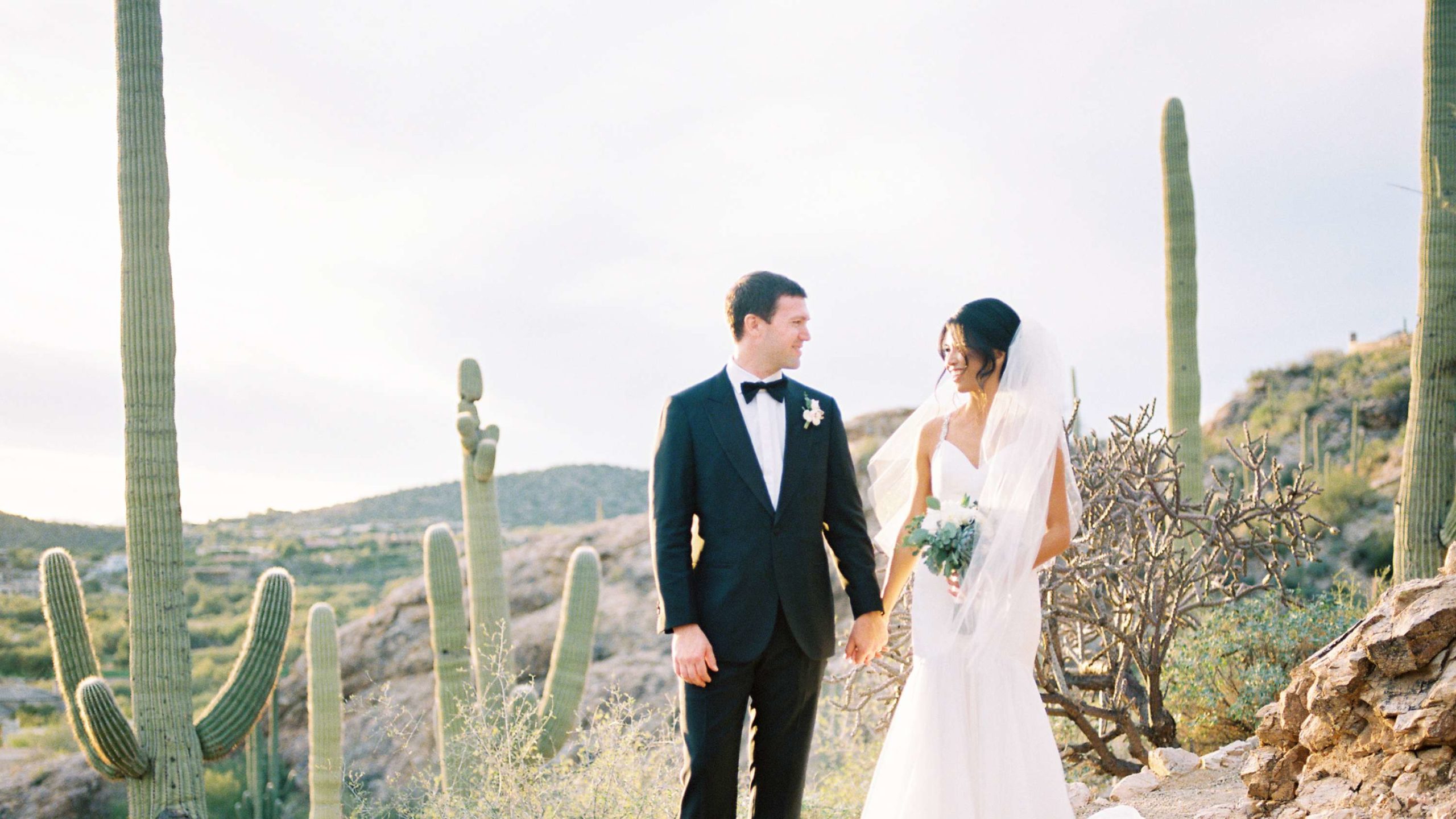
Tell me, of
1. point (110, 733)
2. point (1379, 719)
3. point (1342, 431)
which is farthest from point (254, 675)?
point (1342, 431)

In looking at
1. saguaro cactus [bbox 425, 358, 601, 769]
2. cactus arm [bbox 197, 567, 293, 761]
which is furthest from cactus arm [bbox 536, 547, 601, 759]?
cactus arm [bbox 197, 567, 293, 761]

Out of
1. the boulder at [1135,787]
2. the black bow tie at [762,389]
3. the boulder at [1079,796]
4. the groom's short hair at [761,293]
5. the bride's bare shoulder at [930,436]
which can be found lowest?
the boulder at [1079,796]

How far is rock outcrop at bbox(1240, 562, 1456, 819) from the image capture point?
3.53m

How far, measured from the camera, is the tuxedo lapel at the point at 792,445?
11.5ft

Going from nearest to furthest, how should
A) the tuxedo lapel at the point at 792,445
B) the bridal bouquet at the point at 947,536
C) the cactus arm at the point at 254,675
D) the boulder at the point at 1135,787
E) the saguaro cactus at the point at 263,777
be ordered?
1. the bridal bouquet at the point at 947,536
2. the tuxedo lapel at the point at 792,445
3. the boulder at the point at 1135,787
4. the cactus arm at the point at 254,675
5. the saguaro cactus at the point at 263,777

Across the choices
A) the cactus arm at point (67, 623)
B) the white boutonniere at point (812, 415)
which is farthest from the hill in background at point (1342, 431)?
the cactus arm at point (67, 623)

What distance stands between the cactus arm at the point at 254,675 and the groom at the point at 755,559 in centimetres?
566

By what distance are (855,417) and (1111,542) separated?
12995mm

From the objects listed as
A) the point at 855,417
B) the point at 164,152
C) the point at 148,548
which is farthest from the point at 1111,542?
the point at 855,417

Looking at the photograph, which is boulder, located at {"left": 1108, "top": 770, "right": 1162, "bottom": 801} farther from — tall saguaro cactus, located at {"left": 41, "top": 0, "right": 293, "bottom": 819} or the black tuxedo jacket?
tall saguaro cactus, located at {"left": 41, "top": 0, "right": 293, "bottom": 819}

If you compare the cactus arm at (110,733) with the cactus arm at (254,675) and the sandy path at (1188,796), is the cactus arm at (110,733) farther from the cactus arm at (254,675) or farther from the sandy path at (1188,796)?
the sandy path at (1188,796)

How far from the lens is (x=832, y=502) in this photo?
3658mm

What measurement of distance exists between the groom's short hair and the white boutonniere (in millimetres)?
344

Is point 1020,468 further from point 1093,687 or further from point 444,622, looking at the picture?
point 444,622
